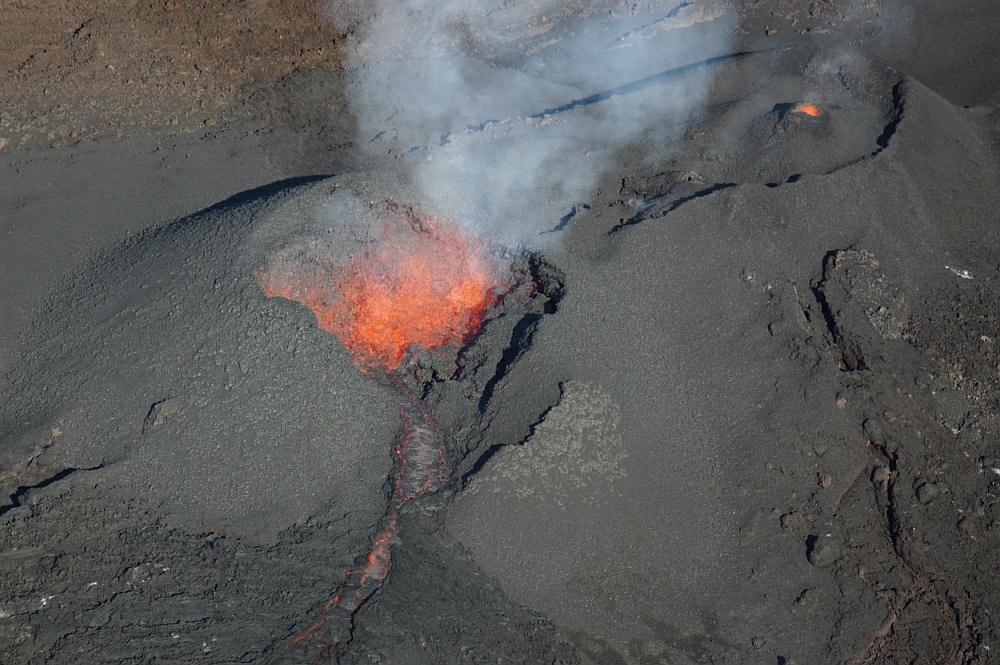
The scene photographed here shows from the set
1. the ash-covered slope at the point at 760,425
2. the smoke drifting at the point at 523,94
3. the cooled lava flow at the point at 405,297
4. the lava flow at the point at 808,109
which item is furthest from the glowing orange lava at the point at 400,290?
the lava flow at the point at 808,109

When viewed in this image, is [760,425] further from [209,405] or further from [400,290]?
[209,405]

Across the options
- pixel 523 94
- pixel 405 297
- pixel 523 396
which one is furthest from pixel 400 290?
pixel 523 94

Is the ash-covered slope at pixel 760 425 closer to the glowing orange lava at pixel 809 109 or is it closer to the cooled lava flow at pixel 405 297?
the glowing orange lava at pixel 809 109

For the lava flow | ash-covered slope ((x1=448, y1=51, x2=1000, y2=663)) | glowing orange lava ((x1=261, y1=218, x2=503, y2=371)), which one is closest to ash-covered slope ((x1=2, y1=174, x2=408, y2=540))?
glowing orange lava ((x1=261, y1=218, x2=503, y2=371))

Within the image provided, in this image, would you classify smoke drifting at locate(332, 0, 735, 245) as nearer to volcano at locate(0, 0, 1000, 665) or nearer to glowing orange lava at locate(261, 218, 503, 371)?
volcano at locate(0, 0, 1000, 665)

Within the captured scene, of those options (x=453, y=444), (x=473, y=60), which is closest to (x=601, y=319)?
(x=453, y=444)
